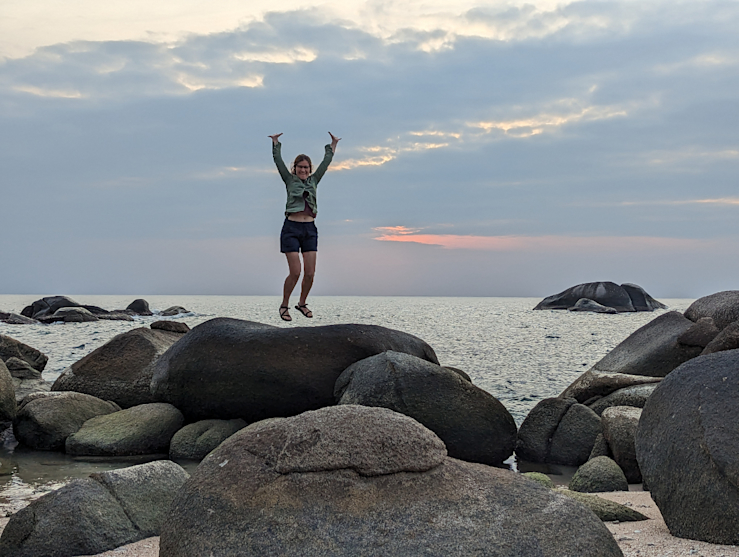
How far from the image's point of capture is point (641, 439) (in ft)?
20.9

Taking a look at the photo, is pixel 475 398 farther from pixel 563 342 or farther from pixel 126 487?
pixel 563 342

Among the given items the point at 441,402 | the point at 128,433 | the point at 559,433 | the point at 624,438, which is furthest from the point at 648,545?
the point at 128,433

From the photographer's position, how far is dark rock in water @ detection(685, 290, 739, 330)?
39.8ft

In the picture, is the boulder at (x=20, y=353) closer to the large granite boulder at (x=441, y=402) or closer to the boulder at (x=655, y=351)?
the large granite boulder at (x=441, y=402)

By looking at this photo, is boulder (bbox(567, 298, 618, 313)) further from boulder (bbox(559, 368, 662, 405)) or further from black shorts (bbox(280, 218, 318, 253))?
black shorts (bbox(280, 218, 318, 253))

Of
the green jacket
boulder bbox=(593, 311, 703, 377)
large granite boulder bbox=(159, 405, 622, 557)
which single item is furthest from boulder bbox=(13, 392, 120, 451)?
boulder bbox=(593, 311, 703, 377)

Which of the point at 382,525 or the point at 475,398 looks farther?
the point at 475,398

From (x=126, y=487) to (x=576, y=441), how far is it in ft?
22.1

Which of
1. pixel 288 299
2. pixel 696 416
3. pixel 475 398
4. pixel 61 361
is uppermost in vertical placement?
pixel 288 299

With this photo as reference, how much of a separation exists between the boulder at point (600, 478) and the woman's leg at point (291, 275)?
4.70 metres

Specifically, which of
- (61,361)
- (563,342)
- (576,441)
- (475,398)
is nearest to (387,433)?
(475,398)

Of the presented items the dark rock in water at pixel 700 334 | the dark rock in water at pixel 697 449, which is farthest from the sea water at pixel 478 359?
the dark rock in water at pixel 697 449

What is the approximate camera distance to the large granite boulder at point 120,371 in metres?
13.0

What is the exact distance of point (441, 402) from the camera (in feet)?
31.2
